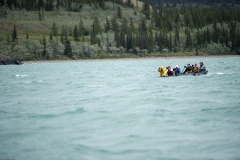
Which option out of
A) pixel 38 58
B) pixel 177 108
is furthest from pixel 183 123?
pixel 38 58

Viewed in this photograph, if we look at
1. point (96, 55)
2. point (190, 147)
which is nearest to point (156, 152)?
point (190, 147)

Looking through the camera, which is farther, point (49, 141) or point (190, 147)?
point (49, 141)

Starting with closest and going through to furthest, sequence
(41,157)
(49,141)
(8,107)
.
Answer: (41,157), (49,141), (8,107)

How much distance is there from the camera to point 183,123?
18.1m

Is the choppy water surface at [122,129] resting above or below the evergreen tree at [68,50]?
below

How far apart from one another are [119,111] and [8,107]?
9719 mm

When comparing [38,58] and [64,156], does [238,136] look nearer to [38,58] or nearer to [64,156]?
[64,156]

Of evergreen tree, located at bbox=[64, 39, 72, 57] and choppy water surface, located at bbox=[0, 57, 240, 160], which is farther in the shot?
evergreen tree, located at bbox=[64, 39, 72, 57]

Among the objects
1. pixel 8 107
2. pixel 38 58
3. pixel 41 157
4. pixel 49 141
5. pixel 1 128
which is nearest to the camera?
pixel 41 157

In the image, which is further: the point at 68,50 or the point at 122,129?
the point at 68,50

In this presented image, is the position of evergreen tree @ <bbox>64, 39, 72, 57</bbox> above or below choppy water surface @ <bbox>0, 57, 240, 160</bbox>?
above

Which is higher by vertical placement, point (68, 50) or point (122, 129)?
point (68, 50)

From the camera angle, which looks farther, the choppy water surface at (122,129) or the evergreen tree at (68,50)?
the evergreen tree at (68,50)

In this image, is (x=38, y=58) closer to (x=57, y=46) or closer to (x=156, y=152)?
(x=57, y=46)
